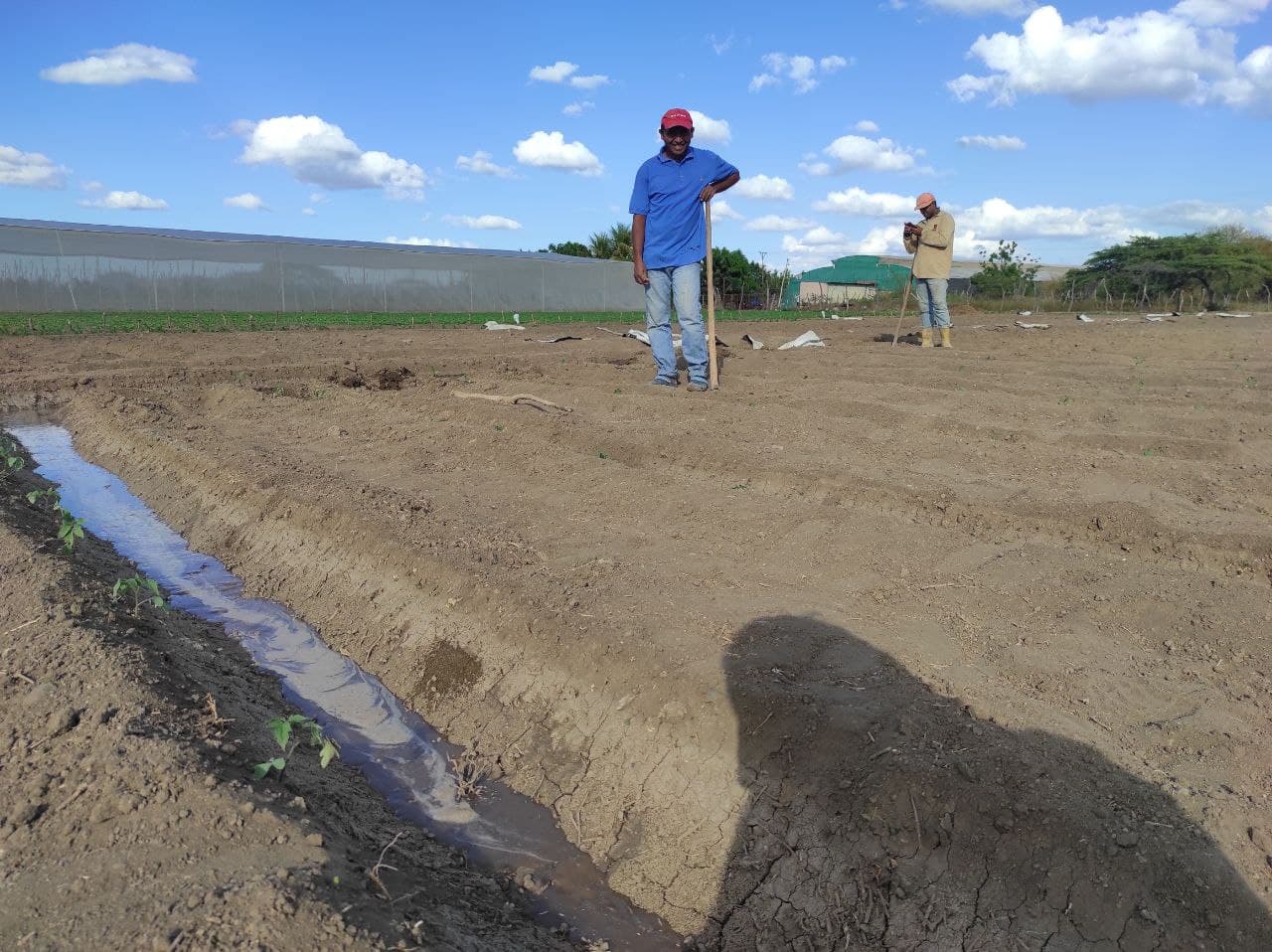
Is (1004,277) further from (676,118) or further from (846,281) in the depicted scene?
(676,118)

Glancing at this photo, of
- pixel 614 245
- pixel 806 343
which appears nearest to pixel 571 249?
pixel 614 245

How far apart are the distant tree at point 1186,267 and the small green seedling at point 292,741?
36.6 m

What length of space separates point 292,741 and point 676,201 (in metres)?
6.02

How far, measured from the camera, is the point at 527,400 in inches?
314

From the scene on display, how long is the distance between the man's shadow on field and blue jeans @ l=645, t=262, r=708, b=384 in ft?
18.2

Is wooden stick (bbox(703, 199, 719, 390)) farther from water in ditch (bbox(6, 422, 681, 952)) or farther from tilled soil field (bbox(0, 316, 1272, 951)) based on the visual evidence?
water in ditch (bbox(6, 422, 681, 952))

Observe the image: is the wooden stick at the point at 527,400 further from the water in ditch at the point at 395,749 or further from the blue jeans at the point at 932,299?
the blue jeans at the point at 932,299

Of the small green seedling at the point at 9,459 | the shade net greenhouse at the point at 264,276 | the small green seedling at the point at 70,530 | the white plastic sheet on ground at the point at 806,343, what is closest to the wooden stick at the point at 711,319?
the white plastic sheet on ground at the point at 806,343

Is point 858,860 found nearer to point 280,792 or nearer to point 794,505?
point 280,792

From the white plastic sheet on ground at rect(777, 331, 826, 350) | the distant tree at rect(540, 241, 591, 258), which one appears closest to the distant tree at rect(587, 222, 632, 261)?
the distant tree at rect(540, 241, 591, 258)

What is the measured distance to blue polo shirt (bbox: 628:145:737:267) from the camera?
7902mm

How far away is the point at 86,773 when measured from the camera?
96.7 inches

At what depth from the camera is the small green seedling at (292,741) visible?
2.66 meters

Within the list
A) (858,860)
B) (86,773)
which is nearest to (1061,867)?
(858,860)
